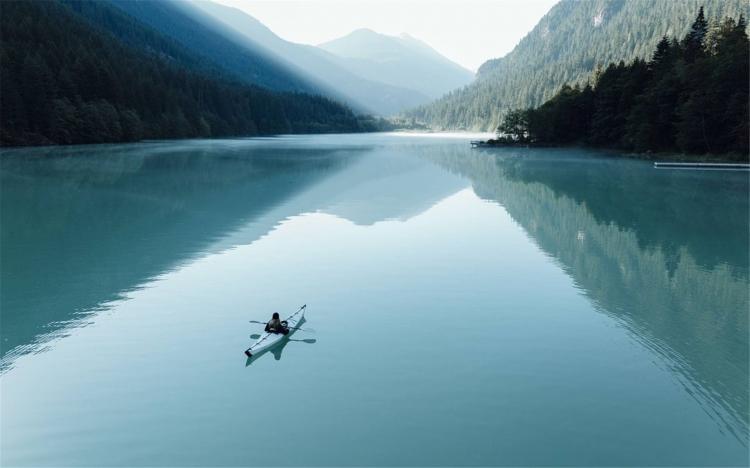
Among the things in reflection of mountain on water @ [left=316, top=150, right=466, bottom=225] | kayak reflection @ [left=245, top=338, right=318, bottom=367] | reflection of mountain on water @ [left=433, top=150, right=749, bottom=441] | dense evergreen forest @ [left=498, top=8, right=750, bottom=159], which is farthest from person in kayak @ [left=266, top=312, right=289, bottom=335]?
dense evergreen forest @ [left=498, top=8, right=750, bottom=159]

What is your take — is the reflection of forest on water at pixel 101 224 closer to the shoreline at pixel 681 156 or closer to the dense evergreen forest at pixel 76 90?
the dense evergreen forest at pixel 76 90

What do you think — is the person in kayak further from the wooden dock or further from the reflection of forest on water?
the wooden dock

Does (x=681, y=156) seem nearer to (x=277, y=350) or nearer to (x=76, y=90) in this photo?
(x=277, y=350)

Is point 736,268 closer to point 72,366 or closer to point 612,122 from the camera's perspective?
point 72,366

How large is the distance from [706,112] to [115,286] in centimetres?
7934

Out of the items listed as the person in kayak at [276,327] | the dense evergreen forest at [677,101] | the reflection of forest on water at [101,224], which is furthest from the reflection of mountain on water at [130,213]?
the dense evergreen forest at [677,101]

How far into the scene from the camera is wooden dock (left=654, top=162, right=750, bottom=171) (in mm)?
73319

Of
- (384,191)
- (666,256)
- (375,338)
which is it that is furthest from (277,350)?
(384,191)

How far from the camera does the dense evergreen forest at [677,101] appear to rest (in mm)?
75438

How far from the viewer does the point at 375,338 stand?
699 inches

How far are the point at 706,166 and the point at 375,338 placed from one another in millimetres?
74130

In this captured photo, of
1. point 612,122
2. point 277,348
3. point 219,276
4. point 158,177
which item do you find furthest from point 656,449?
point 612,122

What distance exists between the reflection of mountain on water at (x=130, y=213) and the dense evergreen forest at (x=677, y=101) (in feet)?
120

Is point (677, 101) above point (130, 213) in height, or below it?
above
